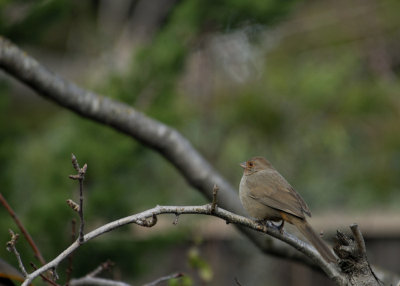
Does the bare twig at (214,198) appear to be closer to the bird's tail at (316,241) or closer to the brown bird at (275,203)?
the bird's tail at (316,241)

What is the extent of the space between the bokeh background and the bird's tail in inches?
29.2

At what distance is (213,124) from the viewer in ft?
27.1

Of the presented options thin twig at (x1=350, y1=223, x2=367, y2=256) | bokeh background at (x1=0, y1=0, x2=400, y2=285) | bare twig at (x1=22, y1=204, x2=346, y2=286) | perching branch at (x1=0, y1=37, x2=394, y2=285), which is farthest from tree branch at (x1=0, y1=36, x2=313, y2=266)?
thin twig at (x1=350, y1=223, x2=367, y2=256)

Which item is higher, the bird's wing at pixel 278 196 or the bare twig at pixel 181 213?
the bird's wing at pixel 278 196

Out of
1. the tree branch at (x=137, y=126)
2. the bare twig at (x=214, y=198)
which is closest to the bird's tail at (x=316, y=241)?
the tree branch at (x=137, y=126)

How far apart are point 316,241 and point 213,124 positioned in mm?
5562

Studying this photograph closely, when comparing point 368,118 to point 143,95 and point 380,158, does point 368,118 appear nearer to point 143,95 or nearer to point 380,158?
point 380,158

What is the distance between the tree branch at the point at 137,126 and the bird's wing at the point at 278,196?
29 centimetres

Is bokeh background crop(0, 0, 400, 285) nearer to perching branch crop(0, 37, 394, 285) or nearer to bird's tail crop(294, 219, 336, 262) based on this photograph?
perching branch crop(0, 37, 394, 285)

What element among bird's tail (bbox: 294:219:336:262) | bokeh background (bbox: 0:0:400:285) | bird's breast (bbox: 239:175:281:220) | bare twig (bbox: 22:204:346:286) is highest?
bokeh background (bbox: 0:0:400:285)

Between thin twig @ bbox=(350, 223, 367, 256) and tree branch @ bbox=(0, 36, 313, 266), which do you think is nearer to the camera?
thin twig @ bbox=(350, 223, 367, 256)

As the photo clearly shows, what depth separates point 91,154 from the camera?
5.22m

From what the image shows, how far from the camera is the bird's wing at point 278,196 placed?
313 centimetres

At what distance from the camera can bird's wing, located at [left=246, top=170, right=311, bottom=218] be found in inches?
123
